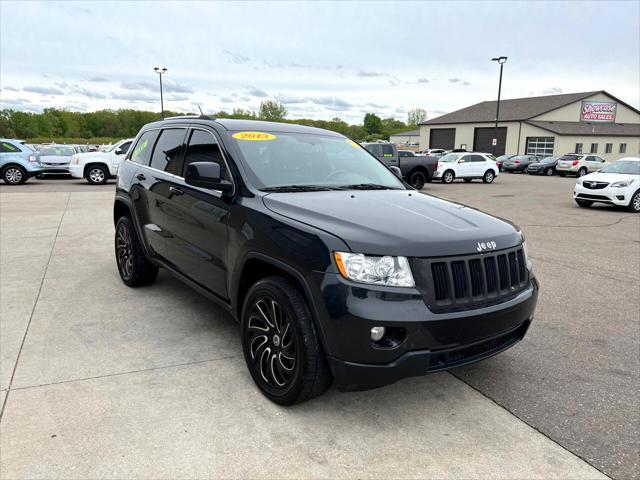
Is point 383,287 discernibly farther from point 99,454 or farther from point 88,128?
point 88,128

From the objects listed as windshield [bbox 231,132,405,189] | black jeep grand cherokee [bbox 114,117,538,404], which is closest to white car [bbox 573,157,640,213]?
windshield [bbox 231,132,405,189]

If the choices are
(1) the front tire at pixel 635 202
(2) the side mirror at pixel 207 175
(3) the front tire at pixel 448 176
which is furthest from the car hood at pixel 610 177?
(2) the side mirror at pixel 207 175

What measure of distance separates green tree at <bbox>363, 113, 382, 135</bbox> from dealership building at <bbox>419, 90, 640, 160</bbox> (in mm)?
77388

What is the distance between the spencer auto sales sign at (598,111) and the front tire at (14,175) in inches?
2180

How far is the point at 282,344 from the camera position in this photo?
2975 mm

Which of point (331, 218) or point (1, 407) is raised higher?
point (331, 218)

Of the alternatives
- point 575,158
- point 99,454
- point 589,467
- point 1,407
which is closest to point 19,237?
point 1,407

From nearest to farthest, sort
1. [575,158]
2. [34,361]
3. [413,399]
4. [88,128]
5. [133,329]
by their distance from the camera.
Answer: [413,399], [34,361], [133,329], [575,158], [88,128]

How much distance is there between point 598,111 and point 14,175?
57732 millimetres

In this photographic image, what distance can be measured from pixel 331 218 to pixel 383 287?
57 cm

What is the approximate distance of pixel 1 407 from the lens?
2969mm

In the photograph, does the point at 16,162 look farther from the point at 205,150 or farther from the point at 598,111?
the point at 598,111

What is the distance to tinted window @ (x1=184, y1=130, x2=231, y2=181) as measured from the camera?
145 inches

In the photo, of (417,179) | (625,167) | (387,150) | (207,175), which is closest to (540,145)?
(417,179)
